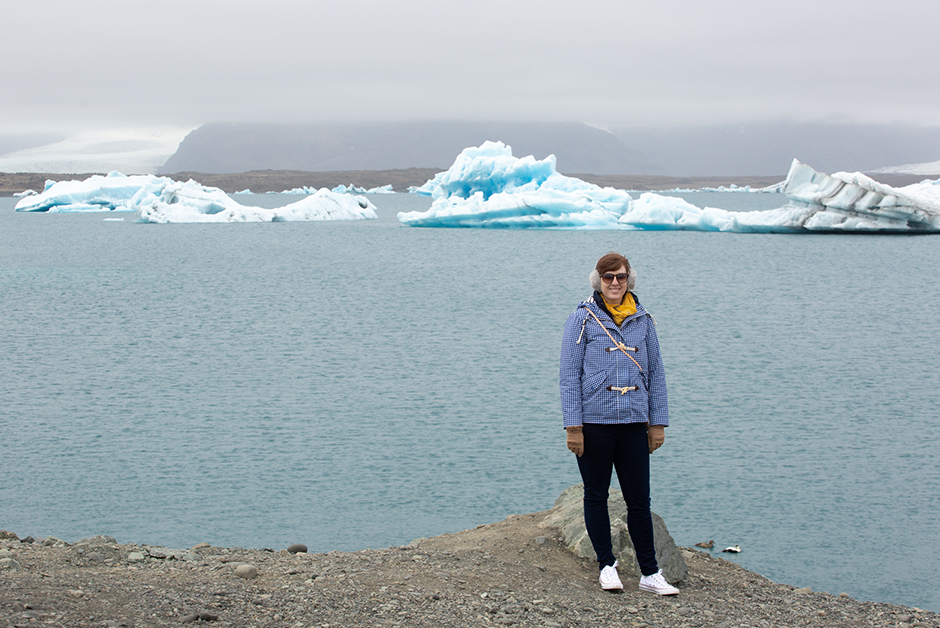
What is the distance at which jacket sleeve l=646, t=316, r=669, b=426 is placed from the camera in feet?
10.1

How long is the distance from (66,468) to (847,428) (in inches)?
257

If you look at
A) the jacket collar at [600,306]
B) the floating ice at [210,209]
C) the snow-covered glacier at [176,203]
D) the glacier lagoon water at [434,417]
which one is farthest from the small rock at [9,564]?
the snow-covered glacier at [176,203]

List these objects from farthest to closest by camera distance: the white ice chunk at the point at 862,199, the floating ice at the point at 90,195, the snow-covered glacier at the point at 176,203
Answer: the floating ice at the point at 90,195, the snow-covered glacier at the point at 176,203, the white ice chunk at the point at 862,199

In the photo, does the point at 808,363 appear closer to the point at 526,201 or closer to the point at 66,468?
the point at 66,468

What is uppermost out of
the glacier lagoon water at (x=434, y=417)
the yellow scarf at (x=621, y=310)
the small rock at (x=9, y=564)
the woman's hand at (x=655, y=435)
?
the yellow scarf at (x=621, y=310)

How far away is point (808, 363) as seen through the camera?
10.3 metres

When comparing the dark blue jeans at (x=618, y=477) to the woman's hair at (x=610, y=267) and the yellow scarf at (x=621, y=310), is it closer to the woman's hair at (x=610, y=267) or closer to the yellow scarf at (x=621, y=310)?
the yellow scarf at (x=621, y=310)

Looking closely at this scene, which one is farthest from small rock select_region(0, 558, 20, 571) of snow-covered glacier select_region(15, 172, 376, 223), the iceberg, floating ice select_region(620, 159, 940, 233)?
snow-covered glacier select_region(15, 172, 376, 223)

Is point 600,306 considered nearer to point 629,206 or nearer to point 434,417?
point 434,417

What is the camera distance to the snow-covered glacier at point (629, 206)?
84.7ft

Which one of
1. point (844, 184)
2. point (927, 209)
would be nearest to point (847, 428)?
point (844, 184)

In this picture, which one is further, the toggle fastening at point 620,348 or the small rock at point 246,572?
the small rock at point 246,572

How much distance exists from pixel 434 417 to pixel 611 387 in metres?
5.00

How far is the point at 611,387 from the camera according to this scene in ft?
9.90
